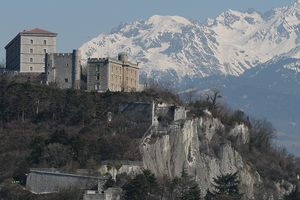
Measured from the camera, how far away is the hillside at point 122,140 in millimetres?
92688

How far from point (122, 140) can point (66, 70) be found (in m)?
17.4

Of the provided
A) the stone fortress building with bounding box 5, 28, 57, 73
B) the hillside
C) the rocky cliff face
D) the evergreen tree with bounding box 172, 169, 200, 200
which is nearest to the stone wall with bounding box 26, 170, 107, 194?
the hillside

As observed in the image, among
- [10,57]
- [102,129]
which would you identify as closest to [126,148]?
[102,129]

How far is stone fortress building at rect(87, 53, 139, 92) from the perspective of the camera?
367 ft

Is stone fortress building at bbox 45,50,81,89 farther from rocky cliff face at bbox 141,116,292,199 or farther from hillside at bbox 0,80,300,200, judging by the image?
rocky cliff face at bbox 141,116,292,199

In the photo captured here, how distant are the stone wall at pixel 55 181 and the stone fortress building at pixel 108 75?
23.2m

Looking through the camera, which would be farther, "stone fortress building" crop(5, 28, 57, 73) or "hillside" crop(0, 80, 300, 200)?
"stone fortress building" crop(5, 28, 57, 73)

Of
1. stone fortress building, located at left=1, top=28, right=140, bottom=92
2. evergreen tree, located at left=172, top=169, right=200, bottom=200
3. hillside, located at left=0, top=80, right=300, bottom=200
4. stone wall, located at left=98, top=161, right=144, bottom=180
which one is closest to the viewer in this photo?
evergreen tree, located at left=172, top=169, right=200, bottom=200

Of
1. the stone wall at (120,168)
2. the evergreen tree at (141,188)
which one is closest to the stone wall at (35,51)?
the stone wall at (120,168)

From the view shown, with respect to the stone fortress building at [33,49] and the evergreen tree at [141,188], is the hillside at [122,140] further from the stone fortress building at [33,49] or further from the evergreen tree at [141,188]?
the stone fortress building at [33,49]

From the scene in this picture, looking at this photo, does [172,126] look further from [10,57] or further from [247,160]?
[10,57]

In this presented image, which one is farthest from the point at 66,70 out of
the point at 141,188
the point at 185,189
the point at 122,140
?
the point at 141,188

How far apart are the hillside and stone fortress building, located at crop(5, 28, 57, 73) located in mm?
8477

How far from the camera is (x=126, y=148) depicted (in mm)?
96188
